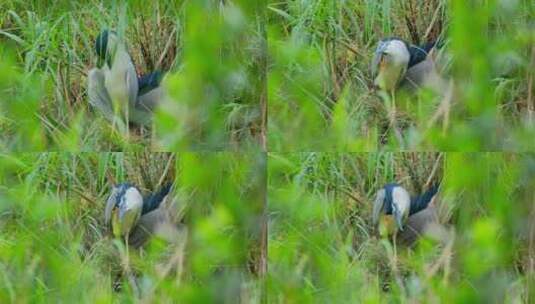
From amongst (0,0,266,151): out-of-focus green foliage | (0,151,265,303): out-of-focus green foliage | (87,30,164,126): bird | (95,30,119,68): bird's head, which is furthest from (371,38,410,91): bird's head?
(95,30,119,68): bird's head

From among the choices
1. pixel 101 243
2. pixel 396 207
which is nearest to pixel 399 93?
pixel 396 207

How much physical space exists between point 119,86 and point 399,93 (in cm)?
82

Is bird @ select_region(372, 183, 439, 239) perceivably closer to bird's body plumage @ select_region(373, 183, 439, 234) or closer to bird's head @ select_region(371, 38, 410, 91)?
bird's body plumage @ select_region(373, 183, 439, 234)

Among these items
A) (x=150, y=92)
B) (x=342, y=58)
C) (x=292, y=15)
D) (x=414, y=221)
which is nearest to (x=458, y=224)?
(x=414, y=221)

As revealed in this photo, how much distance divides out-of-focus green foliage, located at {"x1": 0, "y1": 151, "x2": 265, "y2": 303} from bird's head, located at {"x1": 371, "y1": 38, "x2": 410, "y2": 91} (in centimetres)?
50

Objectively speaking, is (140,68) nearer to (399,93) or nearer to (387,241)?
(399,93)

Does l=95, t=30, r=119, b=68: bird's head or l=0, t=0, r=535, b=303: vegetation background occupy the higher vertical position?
l=95, t=30, r=119, b=68: bird's head

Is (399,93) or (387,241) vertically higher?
(399,93)

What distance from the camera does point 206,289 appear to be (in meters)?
2.81

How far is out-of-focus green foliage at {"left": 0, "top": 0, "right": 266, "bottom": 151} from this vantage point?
2.81 m

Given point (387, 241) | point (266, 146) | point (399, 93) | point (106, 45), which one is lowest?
point (387, 241)

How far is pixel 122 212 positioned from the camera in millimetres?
2820

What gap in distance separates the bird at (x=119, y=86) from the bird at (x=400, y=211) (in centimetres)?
72

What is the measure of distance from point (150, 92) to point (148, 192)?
0.29 metres
